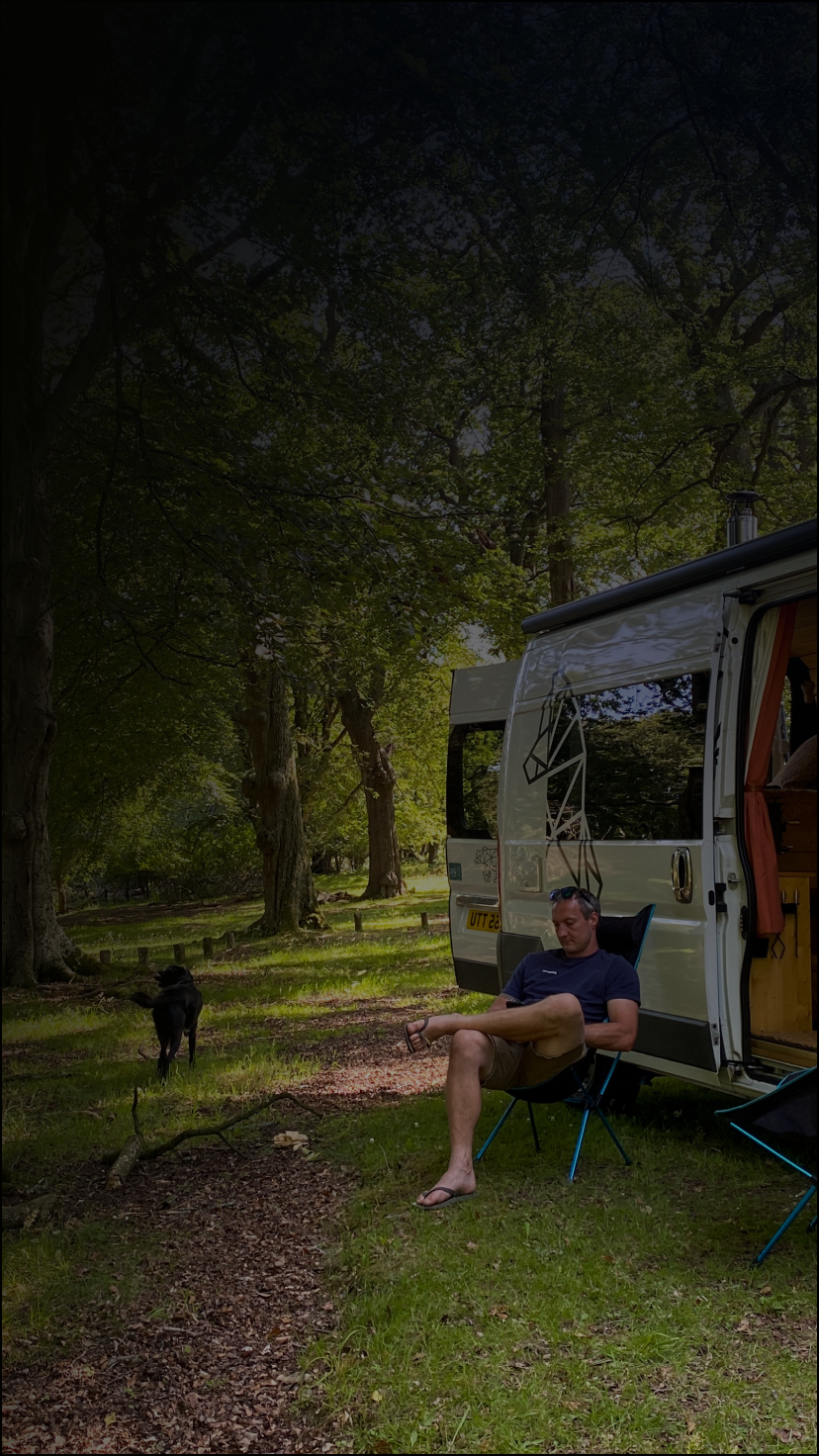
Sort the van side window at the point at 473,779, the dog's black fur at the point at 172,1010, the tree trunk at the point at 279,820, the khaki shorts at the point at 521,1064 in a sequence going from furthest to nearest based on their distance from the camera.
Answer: the tree trunk at the point at 279,820 → the van side window at the point at 473,779 → the dog's black fur at the point at 172,1010 → the khaki shorts at the point at 521,1064

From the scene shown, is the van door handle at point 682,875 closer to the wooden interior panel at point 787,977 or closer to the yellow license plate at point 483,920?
the wooden interior panel at point 787,977

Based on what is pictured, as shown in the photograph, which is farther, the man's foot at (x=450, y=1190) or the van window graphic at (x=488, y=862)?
the van window graphic at (x=488, y=862)

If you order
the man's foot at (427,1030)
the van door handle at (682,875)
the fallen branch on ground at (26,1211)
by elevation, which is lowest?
the fallen branch on ground at (26,1211)

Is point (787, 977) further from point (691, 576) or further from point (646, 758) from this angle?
point (691, 576)

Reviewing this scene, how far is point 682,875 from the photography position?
11.3ft

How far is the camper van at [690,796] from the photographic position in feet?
10.3

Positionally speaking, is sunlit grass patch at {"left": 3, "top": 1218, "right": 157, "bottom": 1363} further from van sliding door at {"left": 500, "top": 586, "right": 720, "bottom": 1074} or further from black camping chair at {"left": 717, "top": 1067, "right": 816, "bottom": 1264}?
van sliding door at {"left": 500, "top": 586, "right": 720, "bottom": 1074}

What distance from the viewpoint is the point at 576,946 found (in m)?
3.52

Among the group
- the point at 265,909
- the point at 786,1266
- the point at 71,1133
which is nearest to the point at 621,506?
the point at 786,1266

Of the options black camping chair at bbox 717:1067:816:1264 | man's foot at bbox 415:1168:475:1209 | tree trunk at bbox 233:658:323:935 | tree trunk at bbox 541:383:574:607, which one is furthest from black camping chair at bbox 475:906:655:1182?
tree trunk at bbox 233:658:323:935

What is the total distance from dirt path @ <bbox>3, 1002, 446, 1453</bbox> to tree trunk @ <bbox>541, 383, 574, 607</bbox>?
227 centimetres

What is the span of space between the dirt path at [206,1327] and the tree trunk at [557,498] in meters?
2.27

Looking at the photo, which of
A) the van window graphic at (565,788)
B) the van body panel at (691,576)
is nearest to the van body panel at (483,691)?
the van window graphic at (565,788)

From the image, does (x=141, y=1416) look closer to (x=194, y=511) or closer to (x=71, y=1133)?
(x=71, y=1133)
